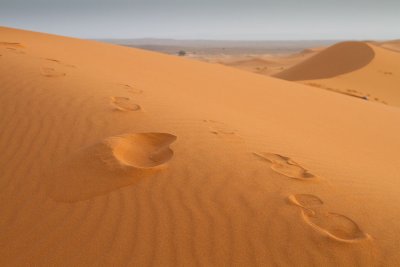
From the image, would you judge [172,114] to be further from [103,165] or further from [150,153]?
[103,165]

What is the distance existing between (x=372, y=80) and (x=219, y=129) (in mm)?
14659

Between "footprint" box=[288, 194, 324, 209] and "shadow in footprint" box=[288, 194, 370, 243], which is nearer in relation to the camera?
"shadow in footprint" box=[288, 194, 370, 243]

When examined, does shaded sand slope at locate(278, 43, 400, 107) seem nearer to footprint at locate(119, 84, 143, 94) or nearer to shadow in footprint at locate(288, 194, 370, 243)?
footprint at locate(119, 84, 143, 94)

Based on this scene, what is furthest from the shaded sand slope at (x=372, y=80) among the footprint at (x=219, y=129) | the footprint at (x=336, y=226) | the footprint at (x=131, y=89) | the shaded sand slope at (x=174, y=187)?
the footprint at (x=336, y=226)

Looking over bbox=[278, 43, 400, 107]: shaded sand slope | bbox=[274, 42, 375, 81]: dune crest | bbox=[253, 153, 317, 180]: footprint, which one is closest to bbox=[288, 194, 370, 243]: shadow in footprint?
bbox=[253, 153, 317, 180]: footprint

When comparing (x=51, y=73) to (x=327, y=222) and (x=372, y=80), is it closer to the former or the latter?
(x=327, y=222)

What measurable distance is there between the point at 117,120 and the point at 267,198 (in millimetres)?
1624

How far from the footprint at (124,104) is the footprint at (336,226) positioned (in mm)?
2104

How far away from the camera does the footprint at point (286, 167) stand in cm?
247

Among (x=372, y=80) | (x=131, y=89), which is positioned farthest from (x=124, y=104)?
(x=372, y=80)

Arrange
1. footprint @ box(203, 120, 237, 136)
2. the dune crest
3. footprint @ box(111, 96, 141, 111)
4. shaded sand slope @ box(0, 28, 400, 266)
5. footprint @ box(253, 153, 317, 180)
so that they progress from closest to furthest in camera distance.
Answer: shaded sand slope @ box(0, 28, 400, 266), footprint @ box(253, 153, 317, 180), footprint @ box(203, 120, 237, 136), footprint @ box(111, 96, 141, 111), the dune crest

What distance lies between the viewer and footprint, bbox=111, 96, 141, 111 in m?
3.44

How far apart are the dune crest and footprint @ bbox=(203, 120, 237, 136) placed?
15.7 meters

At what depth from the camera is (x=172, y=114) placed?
346cm
